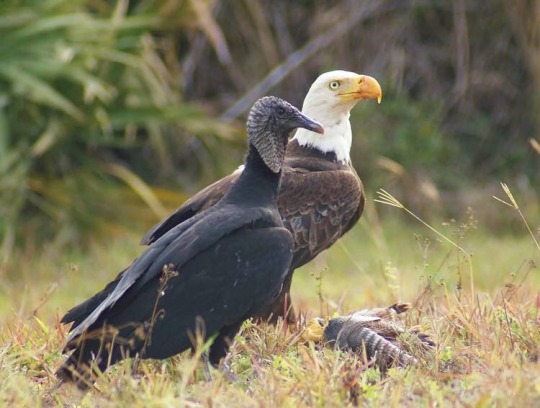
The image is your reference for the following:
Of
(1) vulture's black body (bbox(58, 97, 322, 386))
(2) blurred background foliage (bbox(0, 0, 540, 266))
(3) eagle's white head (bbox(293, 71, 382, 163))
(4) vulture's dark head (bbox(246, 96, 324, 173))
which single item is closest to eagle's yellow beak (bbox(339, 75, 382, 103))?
(3) eagle's white head (bbox(293, 71, 382, 163))

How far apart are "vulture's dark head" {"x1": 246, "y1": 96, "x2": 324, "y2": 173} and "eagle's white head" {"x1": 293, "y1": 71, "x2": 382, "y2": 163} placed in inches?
46.0

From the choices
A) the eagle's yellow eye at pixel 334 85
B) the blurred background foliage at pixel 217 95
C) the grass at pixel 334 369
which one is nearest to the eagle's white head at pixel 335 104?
the eagle's yellow eye at pixel 334 85

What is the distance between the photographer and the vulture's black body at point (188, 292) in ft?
14.2

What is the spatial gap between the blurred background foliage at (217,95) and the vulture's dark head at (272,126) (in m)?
3.55

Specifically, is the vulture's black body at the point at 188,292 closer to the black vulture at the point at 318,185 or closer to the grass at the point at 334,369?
the grass at the point at 334,369

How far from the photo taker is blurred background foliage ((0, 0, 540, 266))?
8773mm

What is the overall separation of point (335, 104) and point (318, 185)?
1.68 ft

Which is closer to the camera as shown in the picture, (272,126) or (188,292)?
(188,292)

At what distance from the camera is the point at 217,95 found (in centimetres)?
1104

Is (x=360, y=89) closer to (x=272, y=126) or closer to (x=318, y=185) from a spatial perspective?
(x=318, y=185)

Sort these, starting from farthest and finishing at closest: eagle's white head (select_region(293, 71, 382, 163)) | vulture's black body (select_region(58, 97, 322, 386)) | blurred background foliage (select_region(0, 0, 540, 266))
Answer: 1. blurred background foliage (select_region(0, 0, 540, 266))
2. eagle's white head (select_region(293, 71, 382, 163))
3. vulture's black body (select_region(58, 97, 322, 386))

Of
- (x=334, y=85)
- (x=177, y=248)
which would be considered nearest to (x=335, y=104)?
(x=334, y=85)

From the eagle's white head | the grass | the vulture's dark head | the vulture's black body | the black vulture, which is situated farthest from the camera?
the eagle's white head

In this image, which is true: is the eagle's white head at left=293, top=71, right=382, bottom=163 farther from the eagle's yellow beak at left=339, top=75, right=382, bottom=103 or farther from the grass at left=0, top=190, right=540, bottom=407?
the grass at left=0, top=190, right=540, bottom=407
